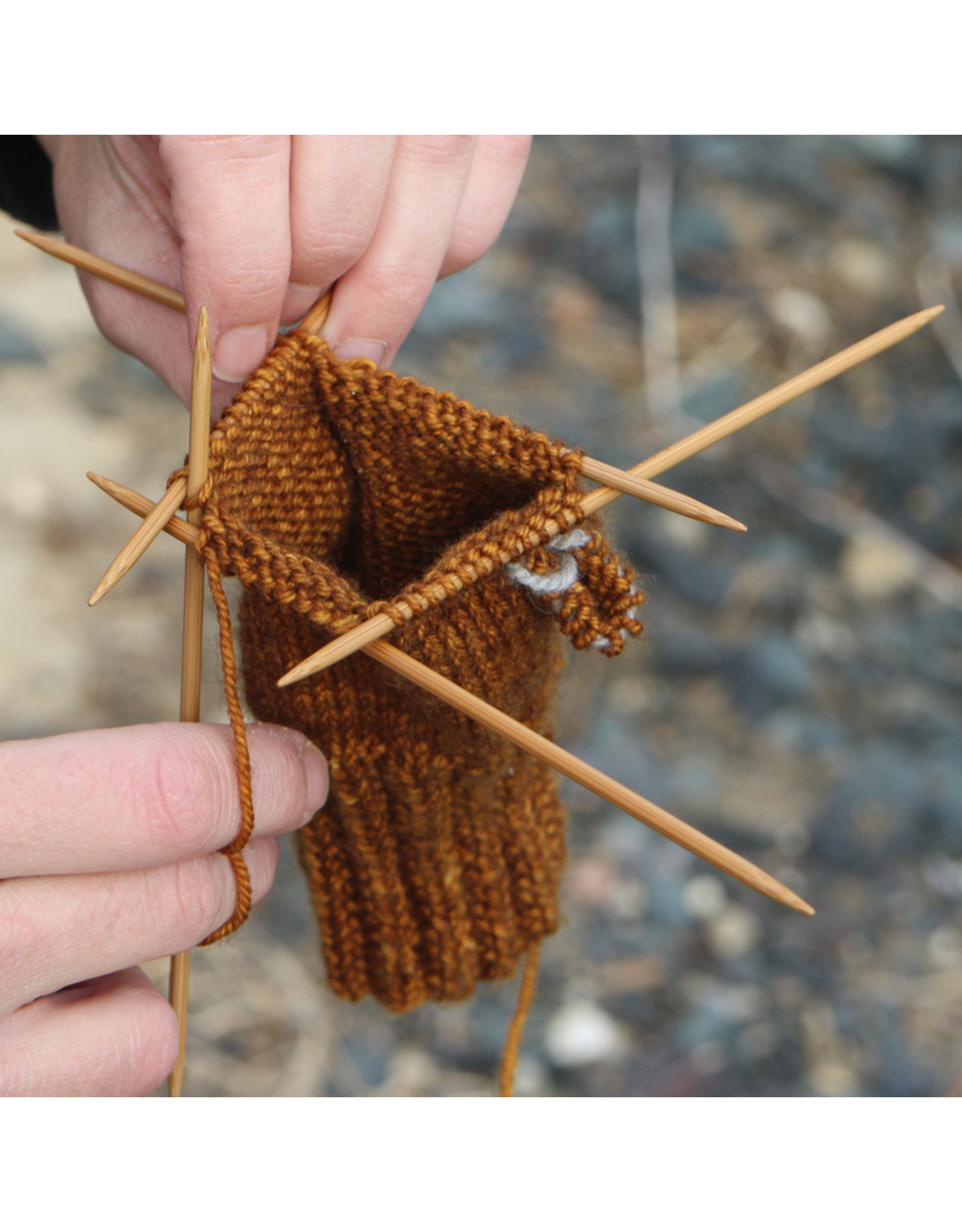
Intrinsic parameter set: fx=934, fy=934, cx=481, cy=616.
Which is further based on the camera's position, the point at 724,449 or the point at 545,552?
the point at 724,449

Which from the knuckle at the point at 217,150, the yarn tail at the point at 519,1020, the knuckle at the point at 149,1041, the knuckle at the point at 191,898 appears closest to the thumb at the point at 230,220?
the knuckle at the point at 217,150

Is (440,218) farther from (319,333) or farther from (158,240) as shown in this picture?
(158,240)

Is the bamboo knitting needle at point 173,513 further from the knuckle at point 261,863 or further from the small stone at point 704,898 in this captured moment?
the small stone at point 704,898

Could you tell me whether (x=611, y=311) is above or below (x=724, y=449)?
above

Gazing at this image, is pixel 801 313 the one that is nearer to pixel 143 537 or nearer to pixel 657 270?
pixel 657 270

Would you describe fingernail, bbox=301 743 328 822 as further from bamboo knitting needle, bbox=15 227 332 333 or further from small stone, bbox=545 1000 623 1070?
small stone, bbox=545 1000 623 1070

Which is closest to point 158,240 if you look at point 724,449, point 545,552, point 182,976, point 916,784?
point 545,552
